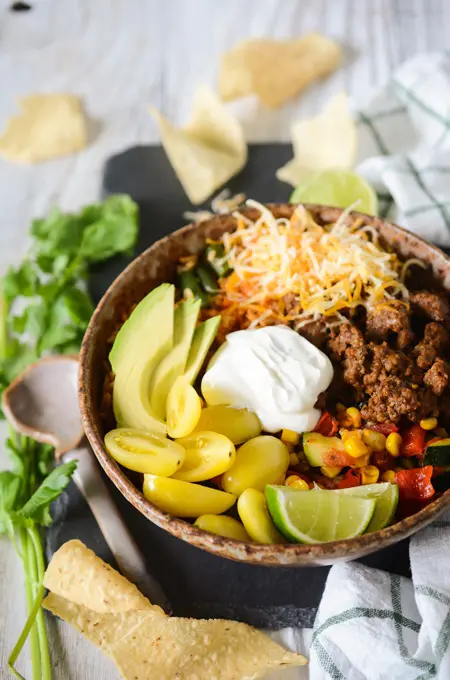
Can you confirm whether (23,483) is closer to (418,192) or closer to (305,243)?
(305,243)

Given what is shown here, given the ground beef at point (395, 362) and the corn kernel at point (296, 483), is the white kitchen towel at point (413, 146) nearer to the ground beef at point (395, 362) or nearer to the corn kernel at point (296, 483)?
the ground beef at point (395, 362)

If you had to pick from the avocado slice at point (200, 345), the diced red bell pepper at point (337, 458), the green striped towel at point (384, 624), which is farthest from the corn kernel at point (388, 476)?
the avocado slice at point (200, 345)

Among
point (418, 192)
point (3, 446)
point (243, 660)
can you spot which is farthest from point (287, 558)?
point (418, 192)

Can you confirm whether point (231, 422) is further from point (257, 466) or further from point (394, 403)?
point (394, 403)

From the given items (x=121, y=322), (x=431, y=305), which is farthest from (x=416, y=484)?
(x=121, y=322)

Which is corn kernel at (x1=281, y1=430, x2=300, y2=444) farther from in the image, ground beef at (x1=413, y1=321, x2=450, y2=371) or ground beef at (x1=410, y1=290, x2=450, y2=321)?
ground beef at (x1=410, y1=290, x2=450, y2=321)

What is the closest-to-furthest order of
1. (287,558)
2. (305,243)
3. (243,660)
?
(287,558)
(243,660)
(305,243)
